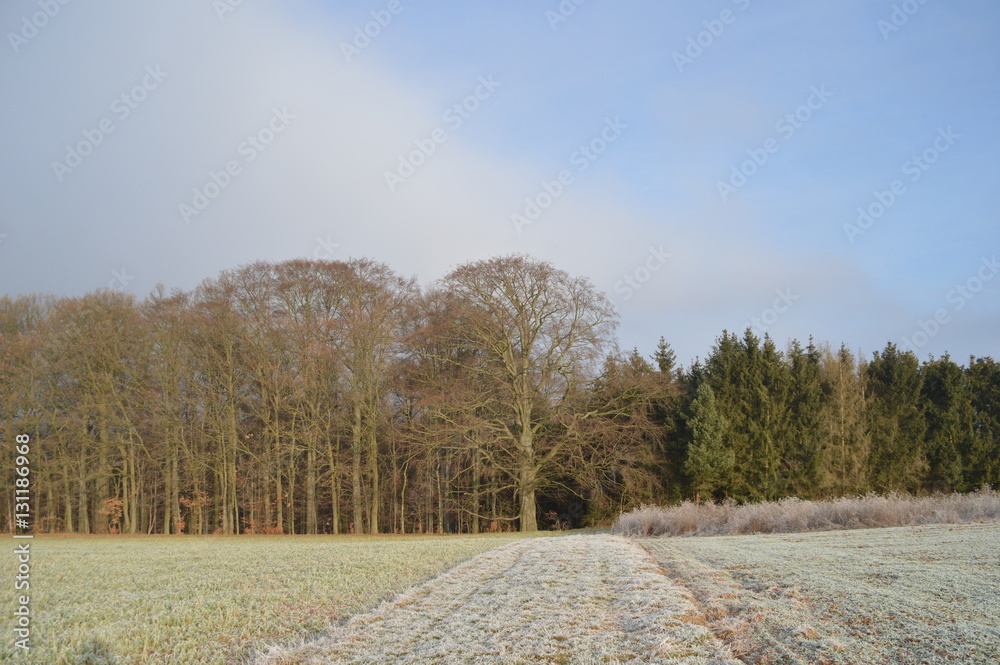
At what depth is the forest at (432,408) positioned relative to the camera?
32344 mm

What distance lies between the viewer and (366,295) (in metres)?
35.9

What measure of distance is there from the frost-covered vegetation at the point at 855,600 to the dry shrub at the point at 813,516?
18.1 ft

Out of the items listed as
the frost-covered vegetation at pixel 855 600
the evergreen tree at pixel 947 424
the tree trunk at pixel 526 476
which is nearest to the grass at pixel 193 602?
the frost-covered vegetation at pixel 855 600

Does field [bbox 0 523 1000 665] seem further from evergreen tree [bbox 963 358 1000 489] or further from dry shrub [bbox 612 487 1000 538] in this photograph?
evergreen tree [bbox 963 358 1000 489]

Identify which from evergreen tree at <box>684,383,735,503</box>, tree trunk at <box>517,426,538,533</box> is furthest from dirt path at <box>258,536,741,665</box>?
evergreen tree at <box>684,383,735,503</box>

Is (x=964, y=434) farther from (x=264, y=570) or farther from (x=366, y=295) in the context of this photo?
(x=264, y=570)

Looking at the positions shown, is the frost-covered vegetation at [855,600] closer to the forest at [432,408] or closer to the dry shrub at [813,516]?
the dry shrub at [813,516]

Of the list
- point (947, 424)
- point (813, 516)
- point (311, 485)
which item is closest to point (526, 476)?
point (311, 485)

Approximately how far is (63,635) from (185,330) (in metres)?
30.9

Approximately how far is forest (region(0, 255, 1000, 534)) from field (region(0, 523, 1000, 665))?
19654mm

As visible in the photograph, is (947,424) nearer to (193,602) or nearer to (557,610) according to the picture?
(557,610)

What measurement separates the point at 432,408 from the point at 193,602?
22368 millimetres

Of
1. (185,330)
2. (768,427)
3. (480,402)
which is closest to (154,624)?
(480,402)

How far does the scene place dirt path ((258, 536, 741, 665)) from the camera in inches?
231
